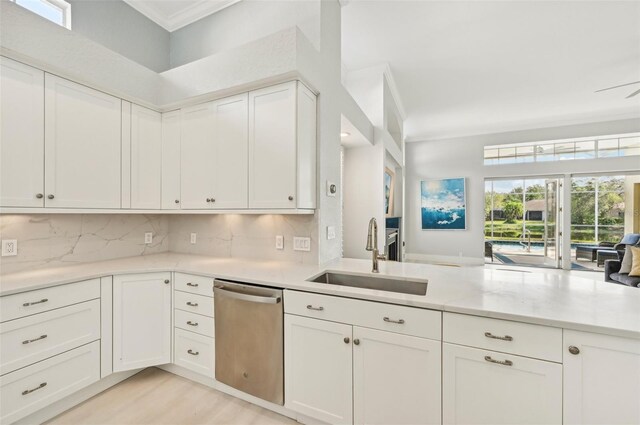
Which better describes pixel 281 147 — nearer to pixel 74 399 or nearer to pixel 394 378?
pixel 394 378

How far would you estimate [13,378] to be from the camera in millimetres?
1528

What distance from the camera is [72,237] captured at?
2250 mm

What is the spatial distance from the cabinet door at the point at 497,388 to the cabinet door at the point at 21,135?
2669 mm

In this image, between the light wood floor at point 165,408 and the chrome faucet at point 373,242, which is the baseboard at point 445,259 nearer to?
the chrome faucet at point 373,242

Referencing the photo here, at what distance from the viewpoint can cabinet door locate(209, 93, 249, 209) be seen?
2.17 metres

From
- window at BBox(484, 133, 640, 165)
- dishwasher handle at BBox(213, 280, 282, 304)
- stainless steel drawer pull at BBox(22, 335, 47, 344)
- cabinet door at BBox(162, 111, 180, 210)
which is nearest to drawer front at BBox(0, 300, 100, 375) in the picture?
stainless steel drawer pull at BBox(22, 335, 47, 344)

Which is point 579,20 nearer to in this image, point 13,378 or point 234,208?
point 234,208

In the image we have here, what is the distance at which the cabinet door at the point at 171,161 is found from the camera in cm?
247

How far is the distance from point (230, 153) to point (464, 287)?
193 centimetres

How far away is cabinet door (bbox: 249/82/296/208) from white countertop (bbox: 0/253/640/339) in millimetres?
569

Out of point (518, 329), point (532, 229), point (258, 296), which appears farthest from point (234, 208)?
point (532, 229)

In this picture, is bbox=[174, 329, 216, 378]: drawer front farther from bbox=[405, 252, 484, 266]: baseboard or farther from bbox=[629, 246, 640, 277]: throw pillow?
bbox=[405, 252, 484, 266]: baseboard

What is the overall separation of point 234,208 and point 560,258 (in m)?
7.21

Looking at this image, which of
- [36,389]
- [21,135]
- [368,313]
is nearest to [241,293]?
[368,313]
